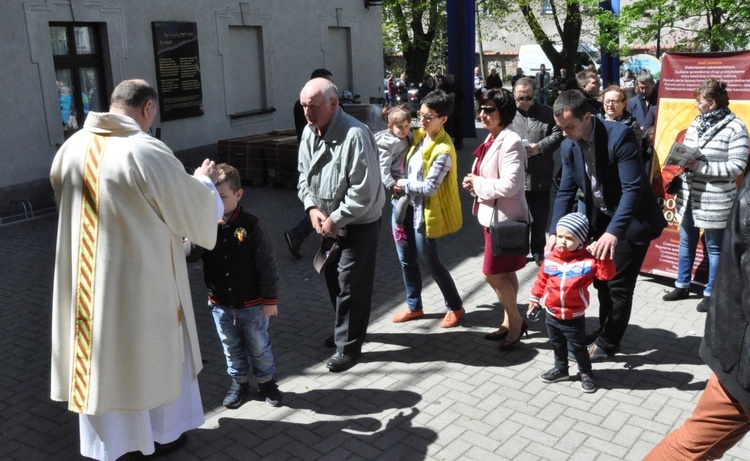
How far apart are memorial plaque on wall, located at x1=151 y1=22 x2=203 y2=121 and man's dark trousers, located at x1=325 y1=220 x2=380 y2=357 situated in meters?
8.52

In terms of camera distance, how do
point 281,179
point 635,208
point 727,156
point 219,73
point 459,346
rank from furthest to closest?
point 219,73 → point 281,179 → point 727,156 → point 459,346 → point 635,208

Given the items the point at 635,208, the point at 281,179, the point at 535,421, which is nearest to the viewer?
the point at 535,421

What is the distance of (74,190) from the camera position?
10.8ft

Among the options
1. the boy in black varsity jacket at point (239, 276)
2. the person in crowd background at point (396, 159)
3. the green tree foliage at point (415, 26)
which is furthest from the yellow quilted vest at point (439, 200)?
the green tree foliage at point (415, 26)

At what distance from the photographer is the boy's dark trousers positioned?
4.48m

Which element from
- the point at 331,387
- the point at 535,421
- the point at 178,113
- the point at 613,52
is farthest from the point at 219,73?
the point at 535,421

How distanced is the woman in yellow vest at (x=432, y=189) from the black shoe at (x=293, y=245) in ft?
6.84

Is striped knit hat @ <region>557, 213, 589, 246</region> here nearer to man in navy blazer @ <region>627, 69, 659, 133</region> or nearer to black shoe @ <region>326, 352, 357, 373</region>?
black shoe @ <region>326, 352, 357, 373</region>

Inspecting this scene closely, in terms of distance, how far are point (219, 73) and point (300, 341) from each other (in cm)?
934

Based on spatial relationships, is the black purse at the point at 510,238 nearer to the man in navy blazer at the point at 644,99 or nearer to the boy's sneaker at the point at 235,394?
the boy's sneaker at the point at 235,394

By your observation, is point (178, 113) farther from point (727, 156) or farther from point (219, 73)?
point (727, 156)

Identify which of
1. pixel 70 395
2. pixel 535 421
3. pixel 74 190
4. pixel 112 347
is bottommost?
pixel 535 421

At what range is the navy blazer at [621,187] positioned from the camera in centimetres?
450

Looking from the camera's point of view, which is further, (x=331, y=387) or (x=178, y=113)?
(x=178, y=113)
